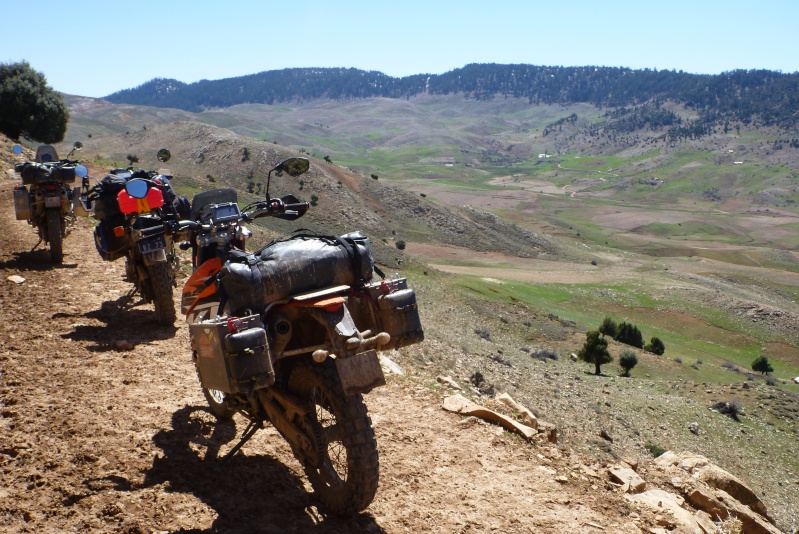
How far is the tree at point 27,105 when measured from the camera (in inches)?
1864

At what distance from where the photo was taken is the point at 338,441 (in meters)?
5.86

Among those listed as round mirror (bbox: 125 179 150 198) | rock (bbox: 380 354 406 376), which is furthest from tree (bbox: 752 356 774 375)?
round mirror (bbox: 125 179 150 198)

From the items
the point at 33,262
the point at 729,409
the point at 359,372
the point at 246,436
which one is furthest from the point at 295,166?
the point at 729,409

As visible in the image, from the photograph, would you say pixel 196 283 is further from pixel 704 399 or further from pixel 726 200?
pixel 726 200

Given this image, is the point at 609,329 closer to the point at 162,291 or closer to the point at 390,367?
the point at 390,367

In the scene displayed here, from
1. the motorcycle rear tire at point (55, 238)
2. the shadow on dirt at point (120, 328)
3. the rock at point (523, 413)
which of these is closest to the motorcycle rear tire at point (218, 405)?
the shadow on dirt at point (120, 328)

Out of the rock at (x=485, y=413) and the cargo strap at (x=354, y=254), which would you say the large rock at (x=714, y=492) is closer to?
the rock at (x=485, y=413)

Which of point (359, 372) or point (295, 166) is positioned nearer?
point (359, 372)

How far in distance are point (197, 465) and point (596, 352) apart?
27367 millimetres

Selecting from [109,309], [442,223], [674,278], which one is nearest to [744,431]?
[109,309]

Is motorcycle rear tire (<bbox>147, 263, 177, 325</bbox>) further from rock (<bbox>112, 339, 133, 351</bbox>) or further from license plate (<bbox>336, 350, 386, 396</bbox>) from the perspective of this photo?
license plate (<bbox>336, 350, 386, 396</bbox>)

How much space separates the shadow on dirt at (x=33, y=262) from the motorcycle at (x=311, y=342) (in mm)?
10036

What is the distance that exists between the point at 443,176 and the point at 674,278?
124 meters

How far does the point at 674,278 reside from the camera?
226 feet
